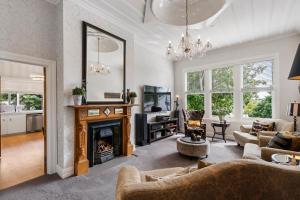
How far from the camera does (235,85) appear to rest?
5.39 meters

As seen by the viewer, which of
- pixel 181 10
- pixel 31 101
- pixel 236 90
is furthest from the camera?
pixel 31 101

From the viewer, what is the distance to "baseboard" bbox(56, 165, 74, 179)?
110 inches

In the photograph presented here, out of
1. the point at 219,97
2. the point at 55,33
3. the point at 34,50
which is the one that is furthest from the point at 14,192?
the point at 219,97

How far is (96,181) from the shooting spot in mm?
2662

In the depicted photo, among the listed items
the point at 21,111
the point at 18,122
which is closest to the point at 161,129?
the point at 18,122

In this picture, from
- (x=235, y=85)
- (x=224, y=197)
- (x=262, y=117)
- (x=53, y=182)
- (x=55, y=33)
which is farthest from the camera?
(x=235, y=85)

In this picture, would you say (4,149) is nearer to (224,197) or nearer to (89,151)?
(89,151)

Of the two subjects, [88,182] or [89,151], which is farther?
[89,151]

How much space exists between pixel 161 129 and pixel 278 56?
3.96 metres

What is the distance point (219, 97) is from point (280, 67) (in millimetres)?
1898

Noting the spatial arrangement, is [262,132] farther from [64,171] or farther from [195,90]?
[64,171]

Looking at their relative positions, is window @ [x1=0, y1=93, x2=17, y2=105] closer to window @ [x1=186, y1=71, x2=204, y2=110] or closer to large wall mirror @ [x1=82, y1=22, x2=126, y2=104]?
large wall mirror @ [x1=82, y1=22, x2=126, y2=104]

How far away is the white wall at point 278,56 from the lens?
14.2 ft

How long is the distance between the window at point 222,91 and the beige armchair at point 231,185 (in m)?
4.60
